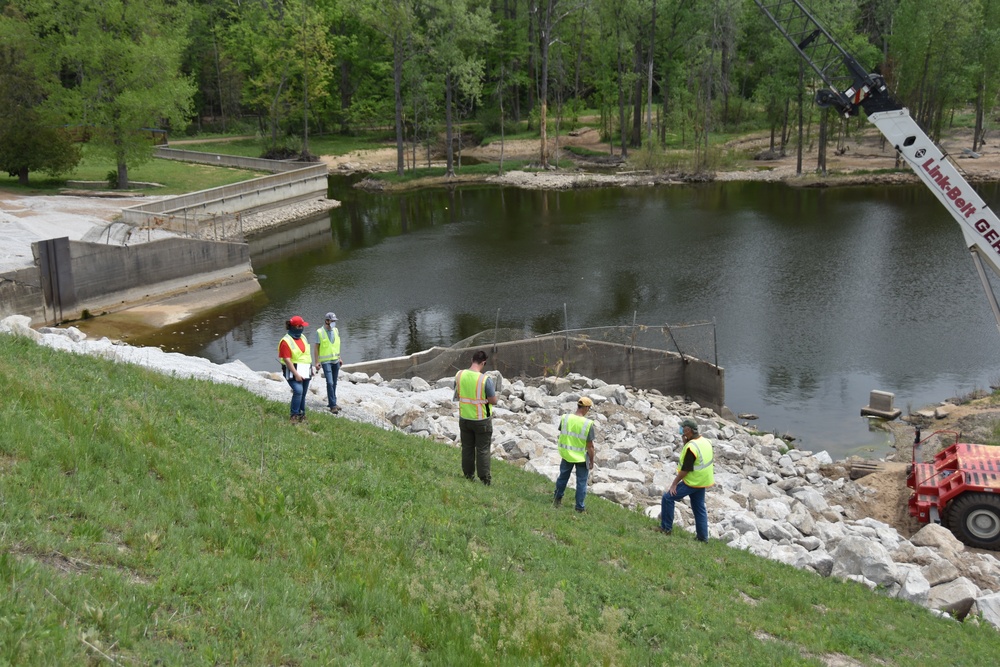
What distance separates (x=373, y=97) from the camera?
90312mm

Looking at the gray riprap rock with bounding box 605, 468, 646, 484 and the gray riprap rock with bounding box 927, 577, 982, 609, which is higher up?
the gray riprap rock with bounding box 927, 577, 982, 609

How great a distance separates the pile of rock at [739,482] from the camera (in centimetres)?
1230

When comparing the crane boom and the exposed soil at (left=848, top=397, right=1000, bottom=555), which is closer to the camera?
the exposed soil at (left=848, top=397, right=1000, bottom=555)

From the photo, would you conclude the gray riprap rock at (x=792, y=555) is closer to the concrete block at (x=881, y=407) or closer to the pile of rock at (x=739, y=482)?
the pile of rock at (x=739, y=482)

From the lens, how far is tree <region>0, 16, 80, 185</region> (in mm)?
48781

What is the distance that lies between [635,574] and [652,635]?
159 centimetres

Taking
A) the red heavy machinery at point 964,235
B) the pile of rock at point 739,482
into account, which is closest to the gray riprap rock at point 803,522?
the pile of rock at point 739,482

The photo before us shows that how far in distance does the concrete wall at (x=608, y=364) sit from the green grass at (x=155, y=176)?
35447mm

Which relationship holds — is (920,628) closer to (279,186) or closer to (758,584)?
(758,584)

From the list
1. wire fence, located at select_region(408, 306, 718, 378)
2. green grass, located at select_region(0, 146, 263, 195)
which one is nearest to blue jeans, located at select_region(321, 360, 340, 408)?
wire fence, located at select_region(408, 306, 718, 378)

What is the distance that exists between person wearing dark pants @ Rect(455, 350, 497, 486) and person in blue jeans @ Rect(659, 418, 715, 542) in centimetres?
260

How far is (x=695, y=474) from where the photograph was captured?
12.0m

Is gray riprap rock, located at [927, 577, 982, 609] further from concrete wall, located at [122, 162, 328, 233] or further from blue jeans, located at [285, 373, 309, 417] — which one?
concrete wall, located at [122, 162, 328, 233]

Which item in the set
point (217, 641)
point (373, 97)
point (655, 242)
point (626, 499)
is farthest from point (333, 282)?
point (373, 97)
